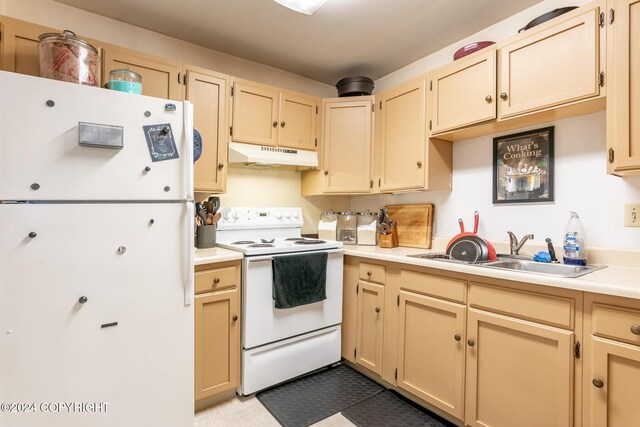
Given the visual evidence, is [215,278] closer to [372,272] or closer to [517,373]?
[372,272]

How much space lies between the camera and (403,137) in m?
2.38

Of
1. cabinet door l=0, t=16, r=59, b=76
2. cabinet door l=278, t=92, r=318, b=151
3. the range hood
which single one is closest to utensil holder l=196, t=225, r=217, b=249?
the range hood

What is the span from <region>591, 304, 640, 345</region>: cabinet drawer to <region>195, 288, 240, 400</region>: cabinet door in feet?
5.69

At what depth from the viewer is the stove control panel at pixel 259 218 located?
2.38m

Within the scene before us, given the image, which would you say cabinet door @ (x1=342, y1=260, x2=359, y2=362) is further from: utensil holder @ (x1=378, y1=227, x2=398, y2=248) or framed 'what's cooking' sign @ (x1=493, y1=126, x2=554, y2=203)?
framed 'what's cooking' sign @ (x1=493, y1=126, x2=554, y2=203)

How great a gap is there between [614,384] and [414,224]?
1.50 m

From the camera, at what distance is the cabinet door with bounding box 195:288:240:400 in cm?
178

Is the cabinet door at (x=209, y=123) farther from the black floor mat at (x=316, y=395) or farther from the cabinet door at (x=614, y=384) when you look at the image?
the cabinet door at (x=614, y=384)

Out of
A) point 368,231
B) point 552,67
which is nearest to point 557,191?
point 552,67

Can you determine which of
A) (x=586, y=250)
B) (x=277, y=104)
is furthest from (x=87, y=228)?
(x=586, y=250)

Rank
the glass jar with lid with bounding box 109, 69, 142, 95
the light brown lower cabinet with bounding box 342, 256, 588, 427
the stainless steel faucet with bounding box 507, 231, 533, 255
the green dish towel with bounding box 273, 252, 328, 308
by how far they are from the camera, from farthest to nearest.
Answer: the green dish towel with bounding box 273, 252, 328, 308, the stainless steel faucet with bounding box 507, 231, 533, 255, the glass jar with lid with bounding box 109, 69, 142, 95, the light brown lower cabinet with bounding box 342, 256, 588, 427

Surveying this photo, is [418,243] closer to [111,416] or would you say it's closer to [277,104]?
[277,104]

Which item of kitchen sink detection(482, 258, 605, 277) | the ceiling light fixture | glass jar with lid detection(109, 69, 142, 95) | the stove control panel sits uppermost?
the ceiling light fixture

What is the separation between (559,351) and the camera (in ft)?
4.26
